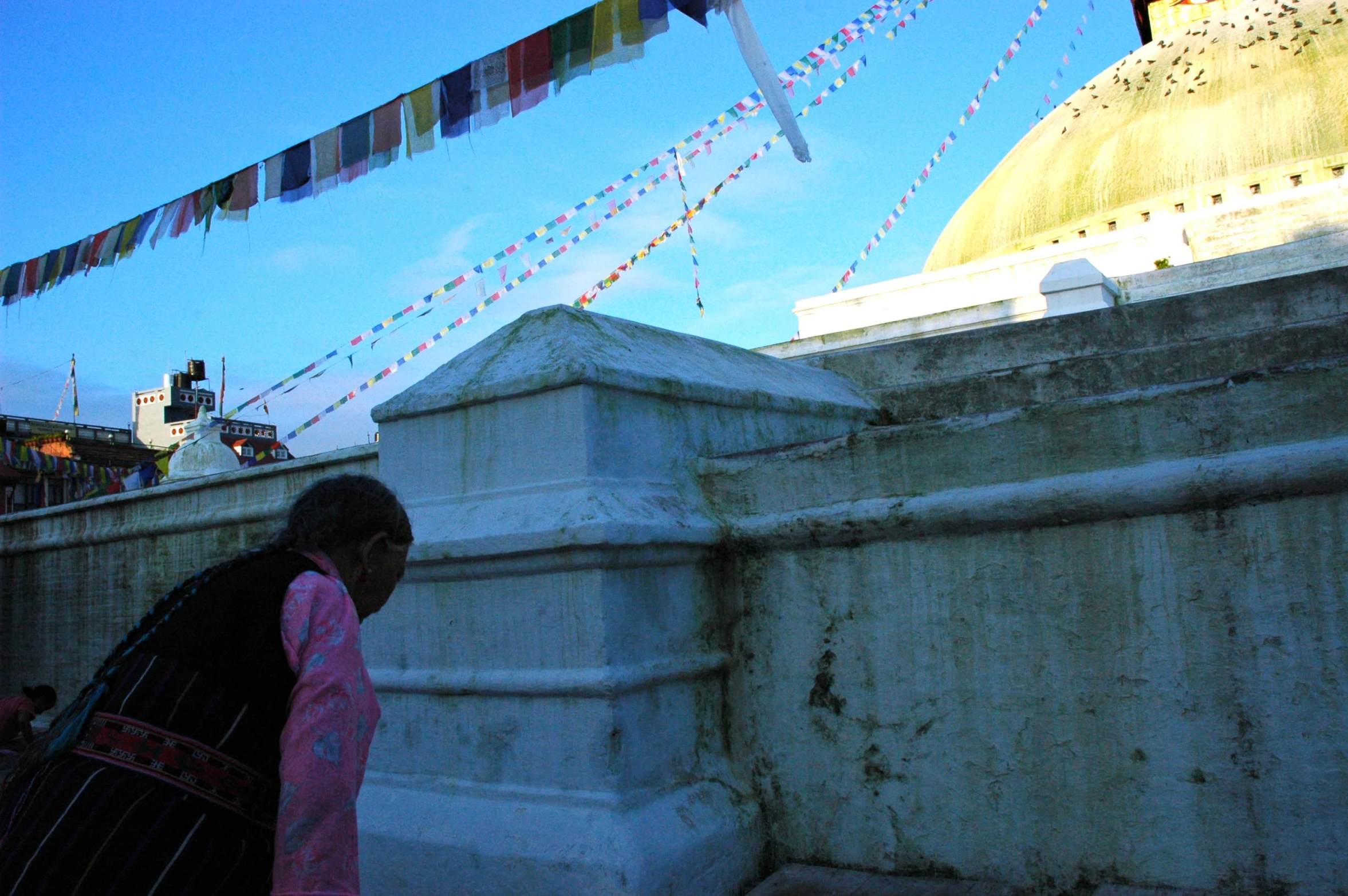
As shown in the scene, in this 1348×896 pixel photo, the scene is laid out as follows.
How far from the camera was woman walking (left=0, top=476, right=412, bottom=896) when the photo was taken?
4.61 feet

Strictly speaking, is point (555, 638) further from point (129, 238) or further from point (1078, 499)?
point (129, 238)

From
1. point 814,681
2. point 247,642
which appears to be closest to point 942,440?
point 814,681

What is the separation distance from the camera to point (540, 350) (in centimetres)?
A: 271

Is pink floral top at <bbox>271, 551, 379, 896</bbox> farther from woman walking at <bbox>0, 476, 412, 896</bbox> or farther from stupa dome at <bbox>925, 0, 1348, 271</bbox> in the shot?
stupa dome at <bbox>925, 0, 1348, 271</bbox>

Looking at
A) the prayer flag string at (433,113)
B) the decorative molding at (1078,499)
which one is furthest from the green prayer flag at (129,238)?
the decorative molding at (1078,499)

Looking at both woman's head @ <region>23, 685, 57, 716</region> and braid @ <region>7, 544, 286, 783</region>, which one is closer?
braid @ <region>7, 544, 286, 783</region>

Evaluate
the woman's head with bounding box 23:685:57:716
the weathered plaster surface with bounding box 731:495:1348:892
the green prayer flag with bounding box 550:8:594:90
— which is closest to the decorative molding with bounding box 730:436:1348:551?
the weathered plaster surface with bounding box 731:495:1348:892

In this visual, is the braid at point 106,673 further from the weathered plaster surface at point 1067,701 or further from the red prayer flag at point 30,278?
the red prayer flag at point 30,278

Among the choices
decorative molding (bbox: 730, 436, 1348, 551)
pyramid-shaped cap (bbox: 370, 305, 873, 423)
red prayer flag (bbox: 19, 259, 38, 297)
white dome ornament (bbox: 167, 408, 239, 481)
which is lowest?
decorative molding (bbox: 730, 436, 1348, 551)

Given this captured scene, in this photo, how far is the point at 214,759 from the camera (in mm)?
1456

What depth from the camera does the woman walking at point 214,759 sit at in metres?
1.40

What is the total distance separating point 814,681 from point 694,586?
383 millimetres

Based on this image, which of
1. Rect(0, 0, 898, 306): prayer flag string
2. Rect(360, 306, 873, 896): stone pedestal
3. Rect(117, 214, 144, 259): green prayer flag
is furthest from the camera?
Rect(117, 214, 144, 259): green prayer flag

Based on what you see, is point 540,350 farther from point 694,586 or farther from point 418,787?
point 418,787
